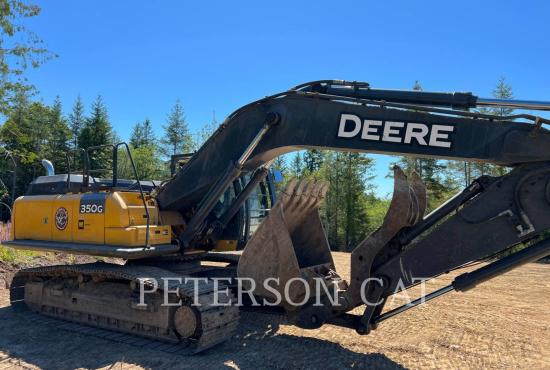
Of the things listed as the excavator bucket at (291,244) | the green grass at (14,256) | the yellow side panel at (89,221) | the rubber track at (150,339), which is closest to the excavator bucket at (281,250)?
the excavator bucket at (291,244)

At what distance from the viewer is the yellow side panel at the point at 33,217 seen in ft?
23.6

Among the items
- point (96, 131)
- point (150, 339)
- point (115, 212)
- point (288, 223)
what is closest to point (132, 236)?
point (115, 212)

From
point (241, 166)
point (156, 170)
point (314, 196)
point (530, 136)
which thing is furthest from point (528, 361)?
point (156, 170)

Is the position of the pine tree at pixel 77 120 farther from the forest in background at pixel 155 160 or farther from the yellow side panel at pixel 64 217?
the yellow side panel at pixel 64 217

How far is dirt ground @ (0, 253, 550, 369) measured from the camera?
17.2 feet

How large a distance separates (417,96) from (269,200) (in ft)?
11.9

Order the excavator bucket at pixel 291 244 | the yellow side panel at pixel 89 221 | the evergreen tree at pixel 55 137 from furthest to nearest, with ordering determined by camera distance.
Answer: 1. the evergreen tree at pixel 55 137
2. the yellow side panel at pixel 89 221
3. the excavator bucket at pixel 291 244

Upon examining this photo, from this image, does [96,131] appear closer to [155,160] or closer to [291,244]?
[155,160]

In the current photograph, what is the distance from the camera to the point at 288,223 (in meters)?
5.92

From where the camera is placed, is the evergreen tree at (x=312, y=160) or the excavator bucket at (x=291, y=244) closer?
the excavator bucket at (x=291, y=244)

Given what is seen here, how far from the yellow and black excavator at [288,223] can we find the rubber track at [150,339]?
0.02 meters

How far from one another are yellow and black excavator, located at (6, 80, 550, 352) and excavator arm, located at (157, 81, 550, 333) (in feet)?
0.04

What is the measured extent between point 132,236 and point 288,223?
2039 mm

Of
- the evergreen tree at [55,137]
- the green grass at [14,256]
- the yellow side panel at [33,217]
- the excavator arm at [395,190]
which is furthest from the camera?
the evergreen tree at [55,137]
